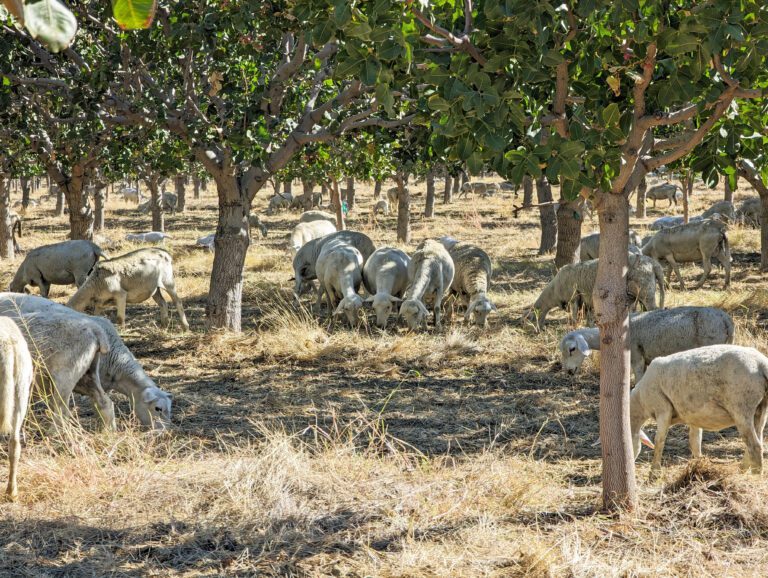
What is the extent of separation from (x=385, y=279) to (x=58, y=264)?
6636 mm

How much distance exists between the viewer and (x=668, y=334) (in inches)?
373

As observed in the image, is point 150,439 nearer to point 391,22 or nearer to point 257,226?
point 391,22

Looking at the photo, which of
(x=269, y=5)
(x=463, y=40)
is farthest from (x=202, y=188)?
(x=463, y=40)

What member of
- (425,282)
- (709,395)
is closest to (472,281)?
(425,282)

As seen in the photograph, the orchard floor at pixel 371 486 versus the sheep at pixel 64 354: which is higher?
the sheep at pixel 64 354

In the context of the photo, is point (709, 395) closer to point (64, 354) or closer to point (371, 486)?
point (371, 486)

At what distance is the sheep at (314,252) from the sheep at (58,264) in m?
3.84

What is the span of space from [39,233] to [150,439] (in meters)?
28.0

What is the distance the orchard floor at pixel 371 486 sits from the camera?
509cm

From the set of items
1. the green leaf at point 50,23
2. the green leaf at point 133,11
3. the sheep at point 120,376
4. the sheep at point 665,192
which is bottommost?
the sheep at point 120,376

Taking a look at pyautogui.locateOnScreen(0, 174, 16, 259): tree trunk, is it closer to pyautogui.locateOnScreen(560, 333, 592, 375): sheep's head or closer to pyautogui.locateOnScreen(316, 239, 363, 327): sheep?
pyautogui.locateOnScreen(316, 239, 363, 327): sheep

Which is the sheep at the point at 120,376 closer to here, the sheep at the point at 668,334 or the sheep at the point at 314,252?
the sheep at the point at 668,334

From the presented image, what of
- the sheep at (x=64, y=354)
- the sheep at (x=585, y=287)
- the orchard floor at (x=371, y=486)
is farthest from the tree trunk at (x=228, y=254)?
the sheep at (x=585, y=287)

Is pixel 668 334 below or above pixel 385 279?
below
